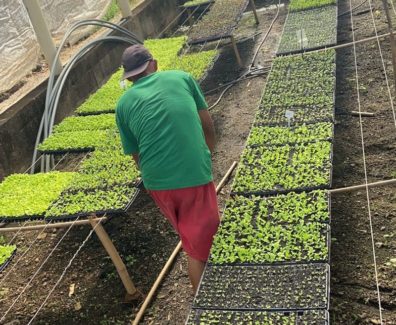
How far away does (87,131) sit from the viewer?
6.13m

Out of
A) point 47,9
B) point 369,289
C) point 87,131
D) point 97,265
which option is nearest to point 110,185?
point 97,265

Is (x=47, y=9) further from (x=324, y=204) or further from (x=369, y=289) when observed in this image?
(x=369, y=289)

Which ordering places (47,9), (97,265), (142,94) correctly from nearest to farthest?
(142,94), (97,265), (47,9)

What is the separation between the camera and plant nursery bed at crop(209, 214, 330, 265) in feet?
11.4

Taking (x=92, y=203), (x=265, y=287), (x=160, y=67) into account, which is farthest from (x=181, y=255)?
(x=160, y=67)

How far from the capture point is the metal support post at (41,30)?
23.2 ft

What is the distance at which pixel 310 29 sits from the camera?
8.34 m

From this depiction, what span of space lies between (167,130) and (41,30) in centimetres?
497

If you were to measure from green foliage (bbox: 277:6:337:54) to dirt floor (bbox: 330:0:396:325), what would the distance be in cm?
62

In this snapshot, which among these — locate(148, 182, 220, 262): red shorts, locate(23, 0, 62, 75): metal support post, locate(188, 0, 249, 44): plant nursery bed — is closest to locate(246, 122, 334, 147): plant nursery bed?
locate(148, 182, 220, 262): red shorts

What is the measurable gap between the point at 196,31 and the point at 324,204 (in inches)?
258

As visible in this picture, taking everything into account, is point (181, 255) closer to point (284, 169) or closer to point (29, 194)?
point (284, 169)

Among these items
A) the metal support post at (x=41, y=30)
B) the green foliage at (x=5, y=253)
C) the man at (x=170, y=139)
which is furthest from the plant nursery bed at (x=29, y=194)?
the metal support post at (x=41, y=30)

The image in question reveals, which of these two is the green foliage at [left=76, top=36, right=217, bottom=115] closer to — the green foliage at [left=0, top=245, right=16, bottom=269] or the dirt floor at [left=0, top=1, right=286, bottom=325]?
the dirt floor at [left=0, top=1, right=286, bottom=325]
